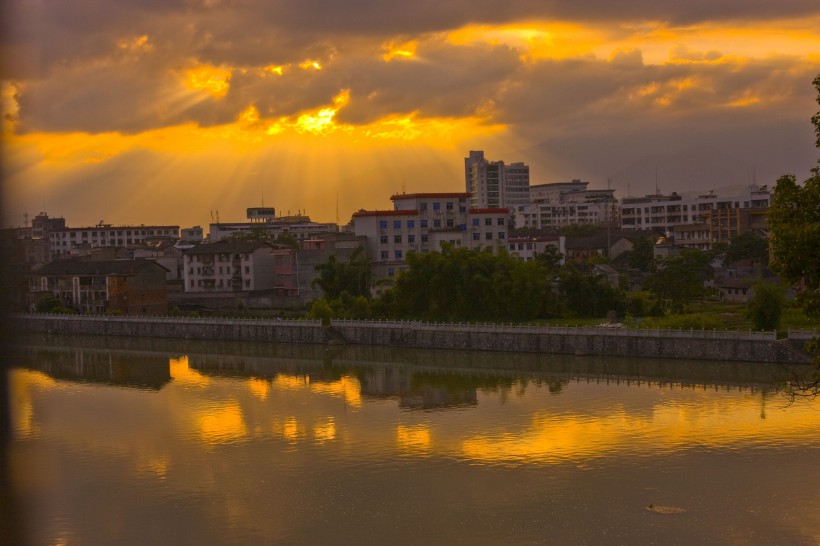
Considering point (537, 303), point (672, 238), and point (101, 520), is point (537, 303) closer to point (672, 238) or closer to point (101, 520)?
point (101, 520)

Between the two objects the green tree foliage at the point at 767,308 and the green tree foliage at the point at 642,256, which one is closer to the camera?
the green tree foliage at the point at 767,308

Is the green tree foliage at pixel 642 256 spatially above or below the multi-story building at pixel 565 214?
below

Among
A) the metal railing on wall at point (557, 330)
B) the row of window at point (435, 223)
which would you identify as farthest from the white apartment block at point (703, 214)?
the metal railing on wall at point (557, 330)

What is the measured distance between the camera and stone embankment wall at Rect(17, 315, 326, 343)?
3716 cm

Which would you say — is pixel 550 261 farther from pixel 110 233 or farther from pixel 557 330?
pixel 110 233

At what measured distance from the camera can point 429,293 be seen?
36.8 meters

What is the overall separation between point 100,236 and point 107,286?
40.5 metres

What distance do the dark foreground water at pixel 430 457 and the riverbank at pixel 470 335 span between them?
0.60 m

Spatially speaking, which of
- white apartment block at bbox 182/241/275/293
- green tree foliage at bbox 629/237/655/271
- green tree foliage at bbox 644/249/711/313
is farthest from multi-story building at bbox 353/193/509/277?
green tree foliage at bbox 644/249/711/313

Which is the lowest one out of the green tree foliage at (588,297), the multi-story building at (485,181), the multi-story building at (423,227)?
the green tree foliage at (588,297)

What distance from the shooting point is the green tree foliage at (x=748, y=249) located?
48.6 metres

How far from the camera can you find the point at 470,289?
36.0 m

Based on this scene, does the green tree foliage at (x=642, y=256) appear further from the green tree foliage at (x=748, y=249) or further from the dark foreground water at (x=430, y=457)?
the dark foreground water at (x=430, y=457)

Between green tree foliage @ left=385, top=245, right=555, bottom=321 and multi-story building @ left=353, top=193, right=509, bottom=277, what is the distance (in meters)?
9.20
